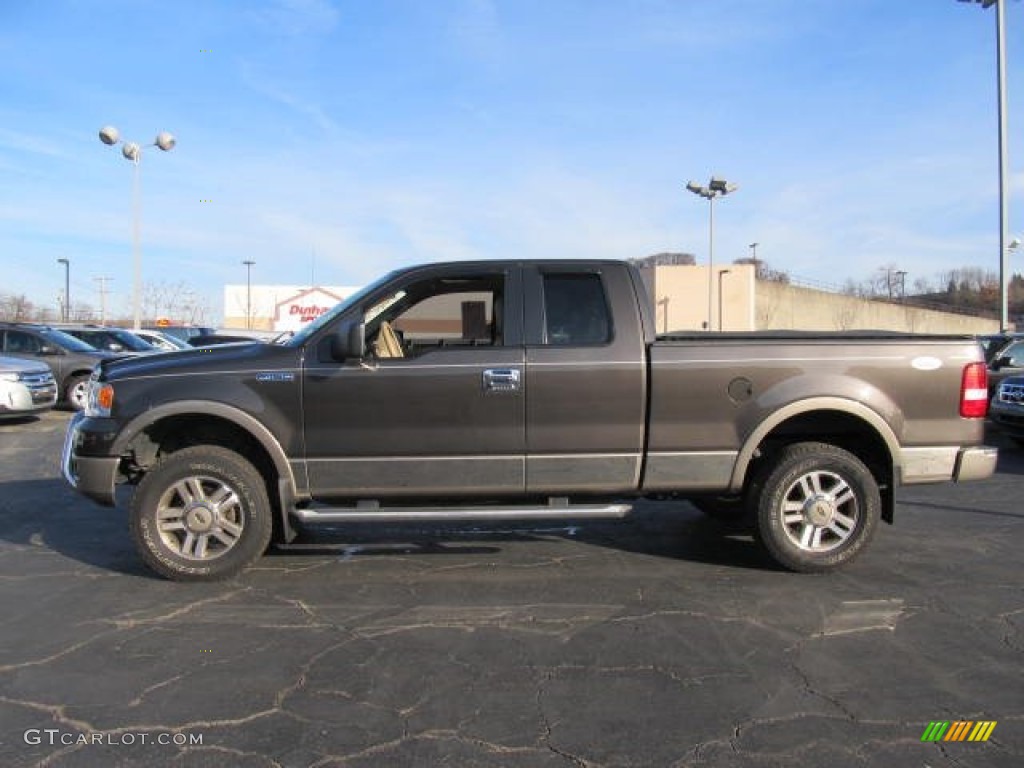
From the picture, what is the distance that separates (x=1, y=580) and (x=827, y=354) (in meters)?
5.50

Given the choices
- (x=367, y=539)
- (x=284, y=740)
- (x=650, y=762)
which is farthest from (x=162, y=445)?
(x=650, y=762)

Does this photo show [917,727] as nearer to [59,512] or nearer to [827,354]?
[827,354]

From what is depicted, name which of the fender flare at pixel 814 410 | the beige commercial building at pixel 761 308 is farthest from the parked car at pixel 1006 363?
the beige commercial building at pixel 761 308

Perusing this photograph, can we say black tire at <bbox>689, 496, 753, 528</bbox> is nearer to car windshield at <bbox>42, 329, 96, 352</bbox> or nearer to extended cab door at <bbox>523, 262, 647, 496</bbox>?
extended cab door at <bbox>523, 262, 647, 496</bbox>

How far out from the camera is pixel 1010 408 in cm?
1064

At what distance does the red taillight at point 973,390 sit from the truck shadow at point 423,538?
1.64m

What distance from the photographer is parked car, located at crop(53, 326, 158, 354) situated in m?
17.2

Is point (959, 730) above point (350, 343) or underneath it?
underneath

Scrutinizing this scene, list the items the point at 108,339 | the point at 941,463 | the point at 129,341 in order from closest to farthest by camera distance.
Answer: the point at 941,463 < the point at 108,339 < the point at 129,341

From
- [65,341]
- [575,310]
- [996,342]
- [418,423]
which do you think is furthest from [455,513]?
[65,341]

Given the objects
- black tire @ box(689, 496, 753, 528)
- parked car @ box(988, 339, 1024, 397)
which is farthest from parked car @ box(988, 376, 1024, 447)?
black tire @ box(689, 496, 753, 528)

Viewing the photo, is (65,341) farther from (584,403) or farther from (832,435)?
(832,435)

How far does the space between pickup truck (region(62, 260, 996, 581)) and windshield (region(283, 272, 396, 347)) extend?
0.8 inches

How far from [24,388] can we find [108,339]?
5.31 metres
